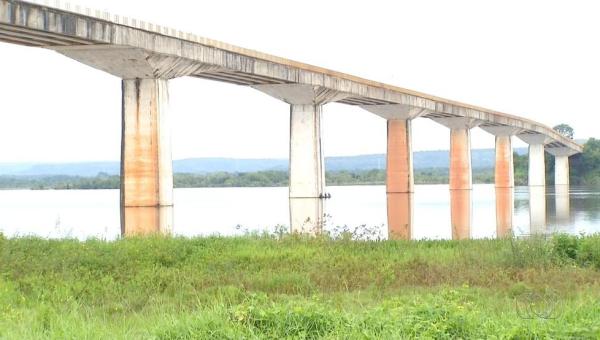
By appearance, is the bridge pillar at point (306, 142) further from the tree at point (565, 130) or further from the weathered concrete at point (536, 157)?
the tree at point (565, 130)

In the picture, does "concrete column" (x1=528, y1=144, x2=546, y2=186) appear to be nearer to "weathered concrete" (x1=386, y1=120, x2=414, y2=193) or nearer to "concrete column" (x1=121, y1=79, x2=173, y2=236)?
"weathered concrete" (x1=386, y1=120, x2=414, y2=193)

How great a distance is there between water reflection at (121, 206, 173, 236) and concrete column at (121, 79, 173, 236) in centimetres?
11

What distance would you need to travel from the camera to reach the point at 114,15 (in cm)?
3634

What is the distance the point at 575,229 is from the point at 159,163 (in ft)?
64.6

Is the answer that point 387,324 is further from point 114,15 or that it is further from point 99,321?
point 114,15

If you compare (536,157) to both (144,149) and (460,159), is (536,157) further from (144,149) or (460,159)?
(144,149)

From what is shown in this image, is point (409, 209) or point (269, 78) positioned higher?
point (269, 78)

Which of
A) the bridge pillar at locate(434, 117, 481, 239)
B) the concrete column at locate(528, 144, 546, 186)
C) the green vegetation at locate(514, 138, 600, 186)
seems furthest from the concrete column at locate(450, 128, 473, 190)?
the green vegetation at locate(514, 138, 600, 186)

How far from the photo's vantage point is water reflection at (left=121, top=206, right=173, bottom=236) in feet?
108

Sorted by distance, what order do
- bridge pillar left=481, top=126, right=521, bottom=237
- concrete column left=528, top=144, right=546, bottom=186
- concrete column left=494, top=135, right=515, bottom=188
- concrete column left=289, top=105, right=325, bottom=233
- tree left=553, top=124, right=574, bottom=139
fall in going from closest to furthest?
concrete column left=289, top=105, right=325, bottom=233 < bridge pillar left=481, top=126, right=521, bottom=237 < concrete column left=494, top=135, right=515, bottom=188 < concrete column left=528, top=144, right=546, bottom=186 < tree left=553, top=124, right=574, bottom=139

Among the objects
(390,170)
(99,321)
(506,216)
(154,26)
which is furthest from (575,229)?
(390,170)

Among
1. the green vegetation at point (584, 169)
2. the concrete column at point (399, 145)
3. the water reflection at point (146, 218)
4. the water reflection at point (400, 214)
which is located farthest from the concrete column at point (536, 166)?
the water reflection at point (146, 218)

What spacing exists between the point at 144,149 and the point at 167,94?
131 inches

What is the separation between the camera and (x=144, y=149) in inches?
1615
